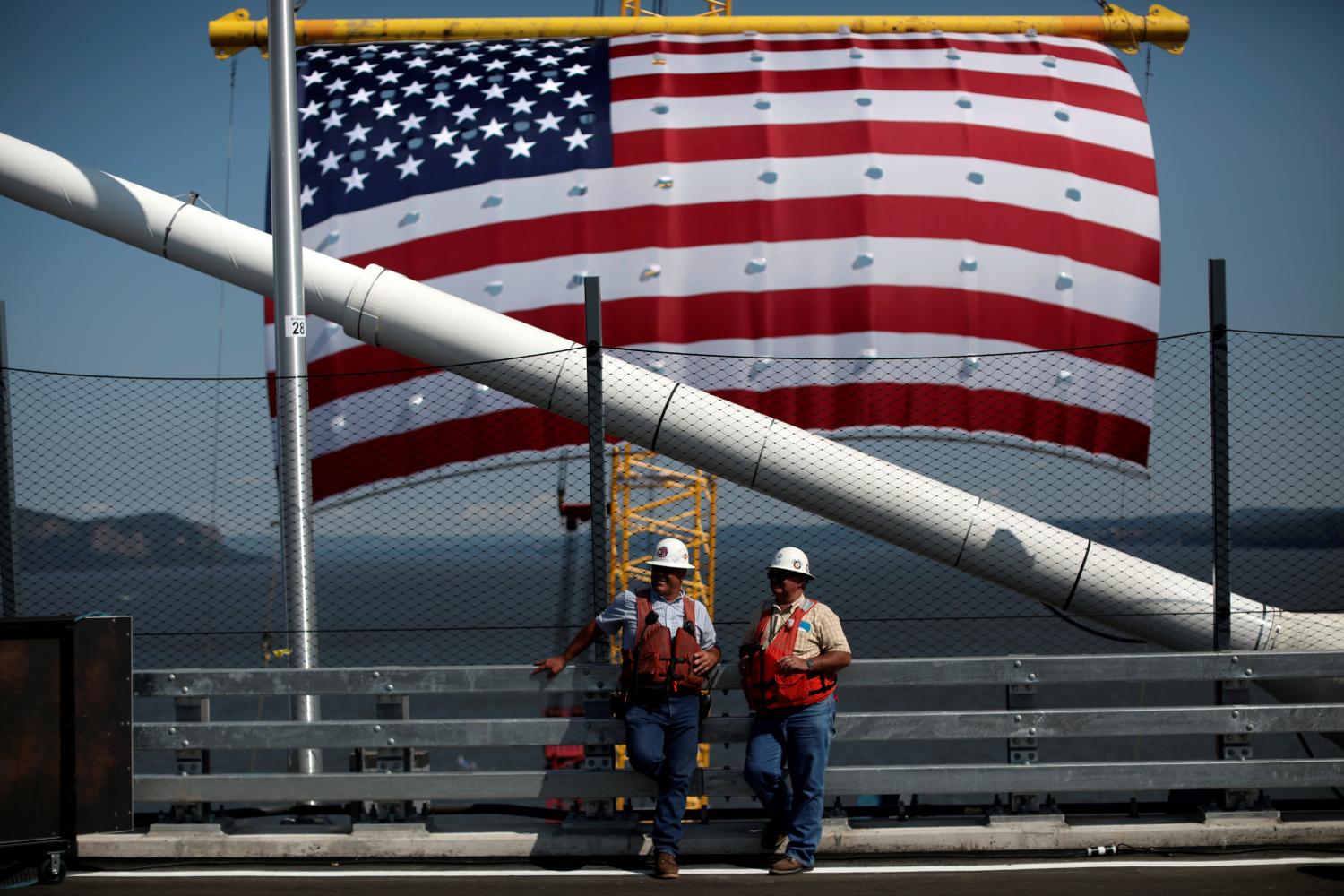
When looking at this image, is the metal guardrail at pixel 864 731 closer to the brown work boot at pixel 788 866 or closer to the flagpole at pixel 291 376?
the brown work boot at pixel 788 866

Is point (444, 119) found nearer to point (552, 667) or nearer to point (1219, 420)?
point (552, 667)

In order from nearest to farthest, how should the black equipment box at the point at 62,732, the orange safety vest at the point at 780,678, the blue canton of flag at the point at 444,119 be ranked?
the black equipment box at the point at 62,732, the orange safety vest at the point at 780,678, the blue canton of flag at the point at 444,119

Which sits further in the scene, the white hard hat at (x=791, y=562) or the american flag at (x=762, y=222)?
the american flag at (x=762, y=222)

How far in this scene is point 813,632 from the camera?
723 cm

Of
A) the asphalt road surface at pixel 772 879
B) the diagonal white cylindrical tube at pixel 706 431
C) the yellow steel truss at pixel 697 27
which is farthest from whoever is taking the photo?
the yellow steel truss at pixel 697 27

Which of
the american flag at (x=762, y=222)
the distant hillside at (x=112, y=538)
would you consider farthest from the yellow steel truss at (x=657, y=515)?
the distant hillside at (x=112, y=538)

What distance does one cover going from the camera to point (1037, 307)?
16969 mm

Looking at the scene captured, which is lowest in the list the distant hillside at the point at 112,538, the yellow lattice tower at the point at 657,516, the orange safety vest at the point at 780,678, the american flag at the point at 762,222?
the orange safety vest at the point at 780,678

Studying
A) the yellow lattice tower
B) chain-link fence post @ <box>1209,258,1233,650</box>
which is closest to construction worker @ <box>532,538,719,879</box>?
chain-link fence post @ <box>1209,258,1233,650</box>

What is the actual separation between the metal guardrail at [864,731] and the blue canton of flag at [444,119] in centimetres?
1035

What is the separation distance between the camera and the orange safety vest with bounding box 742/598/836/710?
7.10 metres

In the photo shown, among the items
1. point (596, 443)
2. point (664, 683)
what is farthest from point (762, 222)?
point (664, 683)

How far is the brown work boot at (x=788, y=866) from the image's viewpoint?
23.4ft

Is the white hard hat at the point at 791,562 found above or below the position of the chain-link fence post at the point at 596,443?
below
